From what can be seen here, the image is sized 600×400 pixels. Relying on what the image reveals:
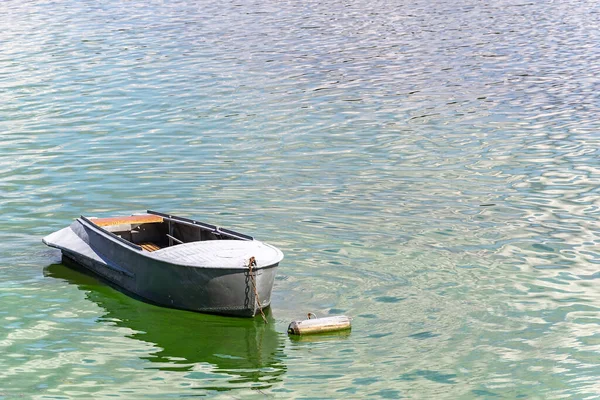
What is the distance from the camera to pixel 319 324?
1738cm

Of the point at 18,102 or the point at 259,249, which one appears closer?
the point at 259,249

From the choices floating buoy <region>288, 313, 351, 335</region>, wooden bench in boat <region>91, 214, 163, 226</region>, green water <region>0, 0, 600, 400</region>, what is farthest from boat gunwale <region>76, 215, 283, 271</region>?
floating buoy <region>288, 313, 351, 335</region>

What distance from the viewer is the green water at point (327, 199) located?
1653 cm

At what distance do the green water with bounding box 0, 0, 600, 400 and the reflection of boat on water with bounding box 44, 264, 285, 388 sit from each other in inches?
2.1

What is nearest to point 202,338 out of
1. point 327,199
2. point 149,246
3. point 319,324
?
point 319,324

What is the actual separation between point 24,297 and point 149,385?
5.20m

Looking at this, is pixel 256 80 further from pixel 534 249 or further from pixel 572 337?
pixel 572 337

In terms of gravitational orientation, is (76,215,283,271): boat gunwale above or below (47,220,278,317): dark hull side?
above

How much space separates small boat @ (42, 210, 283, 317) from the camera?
58.9 ft

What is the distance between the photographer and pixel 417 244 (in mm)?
22094

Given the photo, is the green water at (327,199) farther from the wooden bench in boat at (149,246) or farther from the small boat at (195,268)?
the wooden bench in boat at (149,246)

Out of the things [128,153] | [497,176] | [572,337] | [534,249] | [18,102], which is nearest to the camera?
[572,337]

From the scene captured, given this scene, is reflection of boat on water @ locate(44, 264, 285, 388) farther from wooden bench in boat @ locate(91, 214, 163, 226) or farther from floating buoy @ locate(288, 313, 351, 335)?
wooden bench in boat @ locate(91, 214, 163, 226)

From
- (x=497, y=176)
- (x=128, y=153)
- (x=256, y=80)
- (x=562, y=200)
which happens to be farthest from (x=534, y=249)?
(x=256, y=80)
